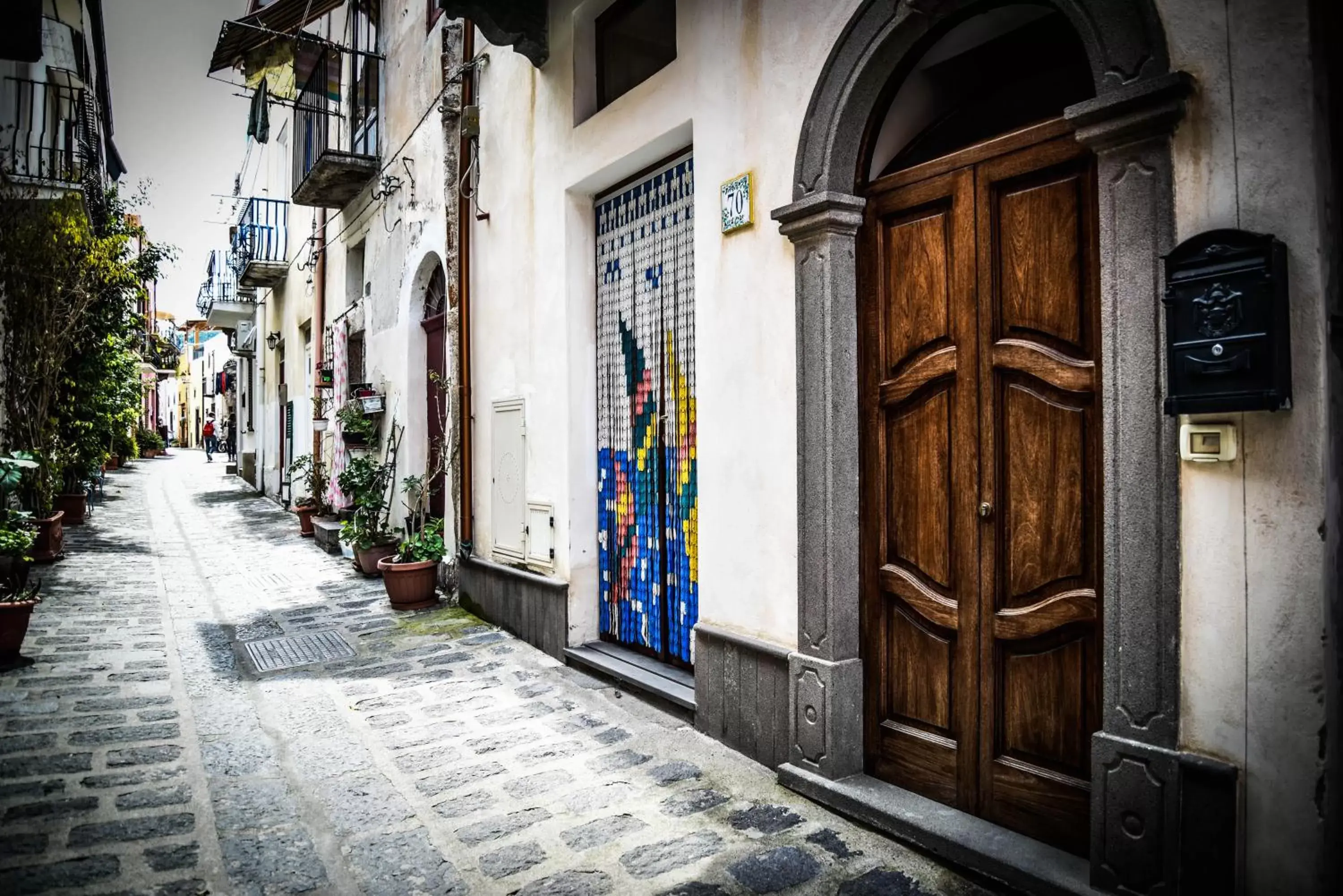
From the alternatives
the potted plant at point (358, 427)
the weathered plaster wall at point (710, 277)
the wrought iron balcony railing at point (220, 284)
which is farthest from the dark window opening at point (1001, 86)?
the wrought iron balcony railing at point (220, 284)

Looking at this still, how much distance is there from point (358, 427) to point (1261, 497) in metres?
9.56

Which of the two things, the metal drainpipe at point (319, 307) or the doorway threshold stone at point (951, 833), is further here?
the metal drainpipe at point (319, 307)

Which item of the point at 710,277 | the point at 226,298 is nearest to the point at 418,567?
the point at 710,277

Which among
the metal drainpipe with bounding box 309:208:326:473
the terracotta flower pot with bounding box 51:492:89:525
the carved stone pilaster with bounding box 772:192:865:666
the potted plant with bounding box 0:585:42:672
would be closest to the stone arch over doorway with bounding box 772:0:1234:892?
the carved stone pilaster with bounding box 772:192:865:666

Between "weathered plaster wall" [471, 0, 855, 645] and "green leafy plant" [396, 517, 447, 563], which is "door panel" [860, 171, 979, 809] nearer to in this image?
"weathered plaster wall" [471, 0, 855, 645]

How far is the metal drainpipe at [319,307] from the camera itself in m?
13.2

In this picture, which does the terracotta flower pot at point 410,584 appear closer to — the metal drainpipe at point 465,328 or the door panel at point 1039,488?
the metal drainpipe at point 465,328

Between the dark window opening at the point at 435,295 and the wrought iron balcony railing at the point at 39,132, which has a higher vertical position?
the wrought iron balcony railing at the point at 39,132

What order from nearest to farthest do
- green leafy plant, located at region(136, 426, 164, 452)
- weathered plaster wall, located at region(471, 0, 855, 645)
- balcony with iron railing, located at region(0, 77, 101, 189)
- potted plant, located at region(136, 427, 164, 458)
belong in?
weathered plaster wall, located at region(471, 0, 855, 645), balcony with iron railing, located at region(0, 77, 101, 189), green leafy plant, located at region(136, 426, 164, 452), potted plant, located at region(136, 427, 164, 458)

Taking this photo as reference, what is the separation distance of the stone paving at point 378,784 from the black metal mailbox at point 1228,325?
1.85 m

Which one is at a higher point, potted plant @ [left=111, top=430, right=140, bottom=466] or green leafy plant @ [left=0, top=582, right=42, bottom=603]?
potted plant @ [left=111, top=430, right=140, bottom=466]

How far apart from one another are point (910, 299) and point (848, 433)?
63 cm

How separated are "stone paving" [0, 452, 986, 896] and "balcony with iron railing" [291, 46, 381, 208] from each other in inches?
233

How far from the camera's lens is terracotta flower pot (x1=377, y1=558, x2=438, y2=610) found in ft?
24.8
